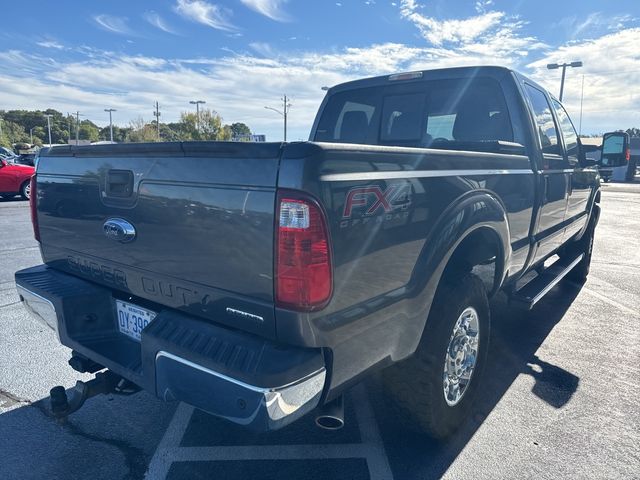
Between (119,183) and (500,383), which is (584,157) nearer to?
(500,383)

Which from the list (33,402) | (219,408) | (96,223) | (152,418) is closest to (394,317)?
(219,408)

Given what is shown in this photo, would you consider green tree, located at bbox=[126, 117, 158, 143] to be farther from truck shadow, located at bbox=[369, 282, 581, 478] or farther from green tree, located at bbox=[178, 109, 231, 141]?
truck shadow, located at bbox=[369, 282, 581, 478]

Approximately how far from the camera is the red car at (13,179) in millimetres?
14320

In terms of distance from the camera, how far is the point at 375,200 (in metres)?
1.89

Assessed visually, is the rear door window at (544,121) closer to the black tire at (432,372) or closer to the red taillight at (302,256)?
the black tire at (432,372)

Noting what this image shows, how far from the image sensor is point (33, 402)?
3.04 meters

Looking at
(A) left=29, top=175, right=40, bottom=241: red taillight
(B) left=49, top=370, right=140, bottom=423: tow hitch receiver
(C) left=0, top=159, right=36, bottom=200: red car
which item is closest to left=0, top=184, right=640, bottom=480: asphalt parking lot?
(B) left=49, top=370, right=140, bottom=423: tow hitch receiver

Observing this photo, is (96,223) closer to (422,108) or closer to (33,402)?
(33,402)

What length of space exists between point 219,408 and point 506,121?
2.96 metres

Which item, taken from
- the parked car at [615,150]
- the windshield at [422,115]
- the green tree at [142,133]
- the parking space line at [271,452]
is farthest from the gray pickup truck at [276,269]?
the green tree at [142,133]

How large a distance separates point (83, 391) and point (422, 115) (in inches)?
125

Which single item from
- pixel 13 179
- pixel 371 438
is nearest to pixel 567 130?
pixel 371 438

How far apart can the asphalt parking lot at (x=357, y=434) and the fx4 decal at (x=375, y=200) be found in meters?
1.43

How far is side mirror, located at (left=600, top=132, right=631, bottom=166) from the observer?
507cm
